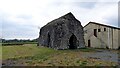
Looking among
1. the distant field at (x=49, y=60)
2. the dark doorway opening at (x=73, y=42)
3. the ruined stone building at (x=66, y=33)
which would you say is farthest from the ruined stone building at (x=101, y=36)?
the distant field at (x=49, y=60)

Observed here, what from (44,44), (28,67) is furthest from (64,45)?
(28,67)

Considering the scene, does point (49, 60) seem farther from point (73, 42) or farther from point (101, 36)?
point (101, 36)

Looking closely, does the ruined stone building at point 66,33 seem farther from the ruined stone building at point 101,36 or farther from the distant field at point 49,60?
the distant field at point 49,60

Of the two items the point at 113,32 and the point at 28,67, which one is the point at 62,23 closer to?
the point at 113,32

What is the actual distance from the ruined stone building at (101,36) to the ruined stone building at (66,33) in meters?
5.32

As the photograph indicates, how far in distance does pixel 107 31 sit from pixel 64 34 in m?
9.40

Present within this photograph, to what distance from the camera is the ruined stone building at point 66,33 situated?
105ft

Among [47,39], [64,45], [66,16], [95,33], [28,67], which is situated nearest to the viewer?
[28,67]

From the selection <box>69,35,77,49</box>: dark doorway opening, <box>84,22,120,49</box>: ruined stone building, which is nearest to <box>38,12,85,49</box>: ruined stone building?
<box>69,35,77,49</box>: dark doorway opening

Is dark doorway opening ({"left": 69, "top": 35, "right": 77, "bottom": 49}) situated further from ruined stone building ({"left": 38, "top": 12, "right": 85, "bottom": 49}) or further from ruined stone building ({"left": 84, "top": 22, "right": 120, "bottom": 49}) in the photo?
ruined stone building ({"left": 84, "top": 22, "right": 120, "bottom": 49})

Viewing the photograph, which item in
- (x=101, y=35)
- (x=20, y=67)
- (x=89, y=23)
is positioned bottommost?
(x=20, y=67)

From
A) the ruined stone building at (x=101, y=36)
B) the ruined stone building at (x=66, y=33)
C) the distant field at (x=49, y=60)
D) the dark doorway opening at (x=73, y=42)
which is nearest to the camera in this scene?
the distant field at (x=49, y=60)

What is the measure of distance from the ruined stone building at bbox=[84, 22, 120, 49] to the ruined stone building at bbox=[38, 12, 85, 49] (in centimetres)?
532

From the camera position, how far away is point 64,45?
3192 centimetres
